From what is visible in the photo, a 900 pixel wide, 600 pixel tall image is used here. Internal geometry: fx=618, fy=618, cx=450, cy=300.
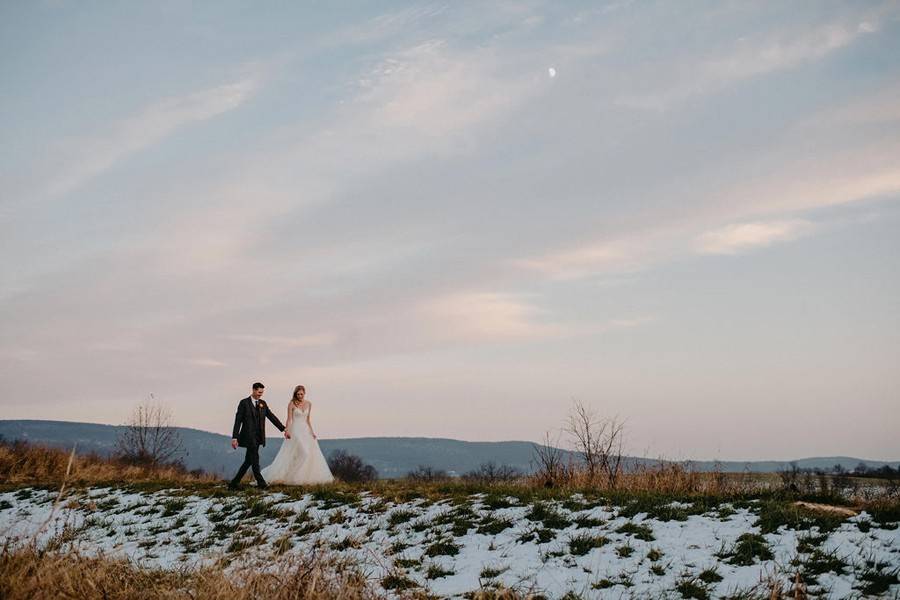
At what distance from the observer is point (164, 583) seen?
5.67m

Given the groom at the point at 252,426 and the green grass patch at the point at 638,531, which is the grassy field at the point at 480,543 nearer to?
the green grass patch at the point at 638,531

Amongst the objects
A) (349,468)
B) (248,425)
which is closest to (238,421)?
Answer: (248,425)

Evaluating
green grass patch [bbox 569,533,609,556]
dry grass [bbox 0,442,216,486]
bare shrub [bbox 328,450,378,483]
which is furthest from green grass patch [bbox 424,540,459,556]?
bare shrub [bbox 328,450,378,483]

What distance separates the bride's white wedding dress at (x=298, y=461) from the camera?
15.1 metres

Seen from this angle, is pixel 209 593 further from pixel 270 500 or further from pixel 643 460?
pixel 643 460

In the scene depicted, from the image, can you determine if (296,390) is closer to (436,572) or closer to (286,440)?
(286,440)

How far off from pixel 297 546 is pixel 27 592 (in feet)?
16.5

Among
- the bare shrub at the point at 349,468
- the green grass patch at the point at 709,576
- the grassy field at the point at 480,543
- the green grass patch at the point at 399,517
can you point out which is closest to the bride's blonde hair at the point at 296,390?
the grassy field at the point at 480,543

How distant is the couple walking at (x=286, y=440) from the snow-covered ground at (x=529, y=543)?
241cm

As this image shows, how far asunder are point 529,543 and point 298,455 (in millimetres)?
8563

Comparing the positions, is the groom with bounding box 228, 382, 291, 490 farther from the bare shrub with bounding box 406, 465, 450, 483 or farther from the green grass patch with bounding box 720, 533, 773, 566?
the bare shrub with bounding box 406, 465, 450, 483

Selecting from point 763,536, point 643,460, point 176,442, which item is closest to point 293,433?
point 643,460

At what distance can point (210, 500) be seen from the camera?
12688mm

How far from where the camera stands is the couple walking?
47.7 ft
